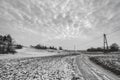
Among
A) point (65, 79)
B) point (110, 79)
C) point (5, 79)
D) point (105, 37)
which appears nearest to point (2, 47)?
point (5, 79)

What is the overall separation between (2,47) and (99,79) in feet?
133

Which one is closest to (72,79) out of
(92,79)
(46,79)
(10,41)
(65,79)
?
(65,79)

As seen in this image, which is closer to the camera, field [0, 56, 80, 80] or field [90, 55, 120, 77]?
field [0, 56, 80, 80]

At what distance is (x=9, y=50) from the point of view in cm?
3700

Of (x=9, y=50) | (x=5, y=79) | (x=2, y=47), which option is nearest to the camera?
(x=5, y=79)

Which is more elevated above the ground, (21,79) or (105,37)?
(105,37)

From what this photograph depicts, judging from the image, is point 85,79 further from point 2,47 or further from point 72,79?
point 2,47

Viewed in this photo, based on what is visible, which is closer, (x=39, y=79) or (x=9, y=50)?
(x=39, y=79)

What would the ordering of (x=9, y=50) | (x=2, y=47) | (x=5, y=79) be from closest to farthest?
(x=5, y=79) < (x=2, y=47) < (x=9, y=50)

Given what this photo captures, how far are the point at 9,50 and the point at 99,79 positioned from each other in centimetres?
4254

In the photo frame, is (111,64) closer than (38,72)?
No

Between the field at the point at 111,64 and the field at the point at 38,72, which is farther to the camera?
the field at the point at 111,64

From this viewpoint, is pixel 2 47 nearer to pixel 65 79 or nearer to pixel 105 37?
pixel 65 79

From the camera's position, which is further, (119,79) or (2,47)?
(2,47)
